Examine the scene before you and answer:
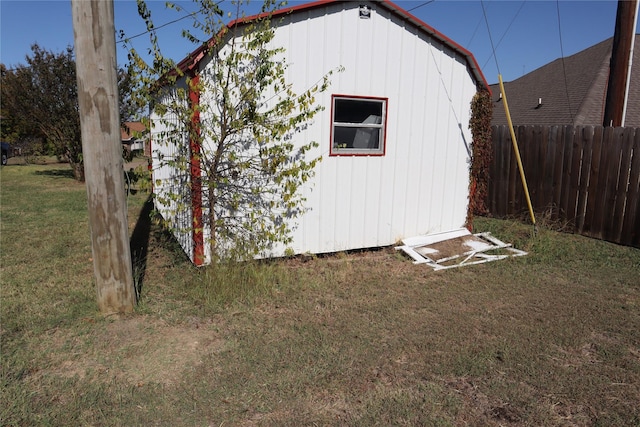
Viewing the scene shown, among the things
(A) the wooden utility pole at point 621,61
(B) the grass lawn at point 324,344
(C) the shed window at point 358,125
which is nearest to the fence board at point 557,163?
(A) the wooden utility pole at point 621,61

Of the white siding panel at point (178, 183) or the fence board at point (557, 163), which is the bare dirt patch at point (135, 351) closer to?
the white siding panel at point (178, 183)

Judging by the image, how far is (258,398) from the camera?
127 inches

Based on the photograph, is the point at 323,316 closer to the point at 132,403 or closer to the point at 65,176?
the point at 132,403

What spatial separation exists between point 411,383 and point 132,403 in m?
2.04

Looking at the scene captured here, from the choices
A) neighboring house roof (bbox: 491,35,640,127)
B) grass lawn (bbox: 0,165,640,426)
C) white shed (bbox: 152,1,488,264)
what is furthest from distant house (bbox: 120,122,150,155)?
neighboring house roof (bbox: 491,35,640,127)

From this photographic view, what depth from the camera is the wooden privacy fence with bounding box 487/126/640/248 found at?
761 cm

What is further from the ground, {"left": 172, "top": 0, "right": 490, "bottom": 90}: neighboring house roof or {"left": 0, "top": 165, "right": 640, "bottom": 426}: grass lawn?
{"left": 172, "top": 0, "right": 490, "bottom": 90}: neighboring house roof

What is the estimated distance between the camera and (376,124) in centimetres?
704

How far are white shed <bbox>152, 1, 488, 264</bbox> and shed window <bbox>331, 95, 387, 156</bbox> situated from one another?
0.02 m

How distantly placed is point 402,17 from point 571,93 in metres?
12.0

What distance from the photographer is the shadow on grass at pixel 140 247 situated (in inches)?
219

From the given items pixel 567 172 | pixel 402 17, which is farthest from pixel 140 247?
pixel 567 172

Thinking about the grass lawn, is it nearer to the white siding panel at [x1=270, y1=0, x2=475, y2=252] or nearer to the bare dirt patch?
the bare dirt patch

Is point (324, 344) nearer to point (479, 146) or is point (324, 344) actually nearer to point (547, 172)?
point (479, 146)
